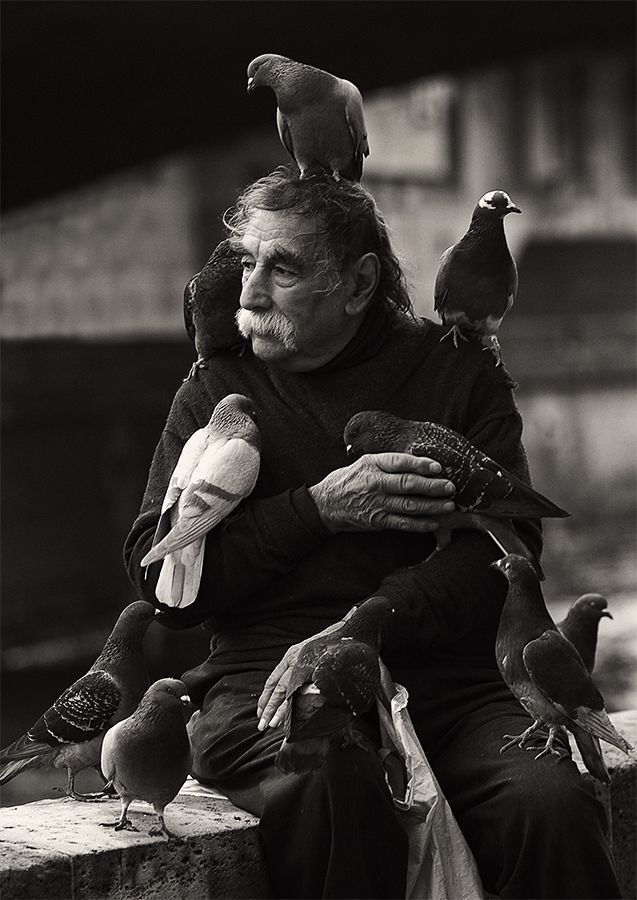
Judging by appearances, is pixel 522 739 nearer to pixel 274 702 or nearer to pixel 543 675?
pixel 543 675

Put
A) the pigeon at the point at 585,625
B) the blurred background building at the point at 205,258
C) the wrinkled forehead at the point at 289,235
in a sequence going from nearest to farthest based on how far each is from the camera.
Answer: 1. the wrinkled forehead at the point at 289,235
2. the pigeon at the point at 585,625
3. the blurred background building at the point at 205,258

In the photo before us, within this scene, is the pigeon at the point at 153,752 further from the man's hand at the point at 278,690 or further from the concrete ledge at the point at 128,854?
the man's hand at the point at 278,690

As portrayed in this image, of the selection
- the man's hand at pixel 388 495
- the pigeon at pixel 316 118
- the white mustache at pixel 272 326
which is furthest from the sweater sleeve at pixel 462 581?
the pigeon at pixel 316 118

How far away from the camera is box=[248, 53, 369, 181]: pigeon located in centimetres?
389

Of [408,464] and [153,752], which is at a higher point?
[408,464]

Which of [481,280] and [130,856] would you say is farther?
[481,280]

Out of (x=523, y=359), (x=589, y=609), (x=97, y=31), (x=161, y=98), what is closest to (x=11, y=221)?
(x=161, y=98)

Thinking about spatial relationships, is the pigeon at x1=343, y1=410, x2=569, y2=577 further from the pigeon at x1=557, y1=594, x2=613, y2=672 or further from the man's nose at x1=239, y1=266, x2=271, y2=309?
the pigeon at x1=557, y1=594, x2=613, y2=672

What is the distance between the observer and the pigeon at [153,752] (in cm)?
330

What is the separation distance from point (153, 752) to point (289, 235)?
4.01 feet

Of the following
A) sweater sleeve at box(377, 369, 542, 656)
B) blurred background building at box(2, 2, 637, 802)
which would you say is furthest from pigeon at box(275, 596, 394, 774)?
blurred background building at box(2, 2, 637, 802)

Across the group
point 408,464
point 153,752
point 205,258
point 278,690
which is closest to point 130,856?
point 153,752

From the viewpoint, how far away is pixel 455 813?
3.42 metres

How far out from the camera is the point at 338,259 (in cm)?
366
